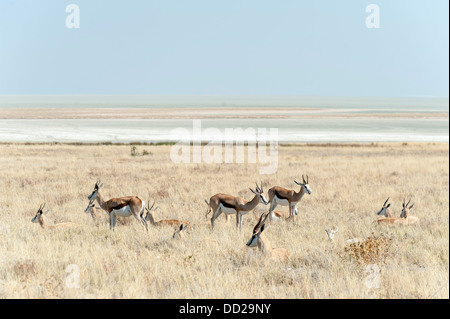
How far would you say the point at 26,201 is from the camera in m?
14.8

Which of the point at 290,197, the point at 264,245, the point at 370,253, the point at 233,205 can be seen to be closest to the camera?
the point at 370,253

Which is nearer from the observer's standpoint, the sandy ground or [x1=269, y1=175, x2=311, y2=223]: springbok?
[x1=269, y1=175, x2=311, y2=223]: springbok

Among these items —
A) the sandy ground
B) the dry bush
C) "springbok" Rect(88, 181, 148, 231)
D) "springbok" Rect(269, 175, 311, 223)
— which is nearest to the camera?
the dry bush

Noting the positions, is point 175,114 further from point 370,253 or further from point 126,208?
point 370,253

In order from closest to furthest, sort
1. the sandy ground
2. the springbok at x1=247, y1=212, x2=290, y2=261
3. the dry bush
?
the springbok at x1=247, y1=212, x2=290, y2=261, the dry bush, the sandy ground

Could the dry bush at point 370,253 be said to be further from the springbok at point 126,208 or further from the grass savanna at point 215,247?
the springbok at point 126,208

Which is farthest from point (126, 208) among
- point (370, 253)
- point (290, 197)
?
point (370, 253)

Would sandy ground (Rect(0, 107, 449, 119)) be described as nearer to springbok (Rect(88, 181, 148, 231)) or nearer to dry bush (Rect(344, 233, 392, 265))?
springbok (Rect(88, 181, 148, 231))

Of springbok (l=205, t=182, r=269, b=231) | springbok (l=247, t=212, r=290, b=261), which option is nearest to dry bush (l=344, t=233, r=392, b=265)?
springbok (l=247, t=212, r=290, b=261)

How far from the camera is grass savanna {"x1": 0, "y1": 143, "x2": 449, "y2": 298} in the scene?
6.77 meters

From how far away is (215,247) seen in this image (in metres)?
9.02
